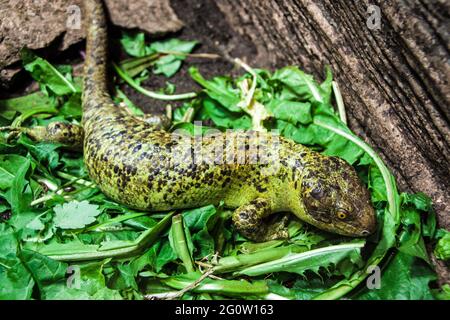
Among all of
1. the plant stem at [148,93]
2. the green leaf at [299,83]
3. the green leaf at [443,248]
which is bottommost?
the plant stem at [148,93]

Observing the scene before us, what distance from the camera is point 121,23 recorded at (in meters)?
6.11

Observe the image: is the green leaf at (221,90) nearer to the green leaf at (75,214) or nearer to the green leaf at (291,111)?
the green leaf at (291,111)

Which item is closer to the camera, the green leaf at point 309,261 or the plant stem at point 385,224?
the plant stem at point 385,224

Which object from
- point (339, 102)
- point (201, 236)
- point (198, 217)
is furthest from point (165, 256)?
point (339, 102)

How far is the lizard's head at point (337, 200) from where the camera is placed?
13.9ft

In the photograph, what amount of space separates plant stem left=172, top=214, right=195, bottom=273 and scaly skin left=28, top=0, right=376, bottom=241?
0.33 m

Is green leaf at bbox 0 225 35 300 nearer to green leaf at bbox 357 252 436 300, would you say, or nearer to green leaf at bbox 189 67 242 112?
green leaf at bbox 189 67 242 112

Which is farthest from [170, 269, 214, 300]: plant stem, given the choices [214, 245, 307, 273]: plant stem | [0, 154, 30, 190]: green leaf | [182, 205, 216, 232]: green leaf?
[0, 154, 30, 190]: green leaf

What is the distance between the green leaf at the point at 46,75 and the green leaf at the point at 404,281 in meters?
3.84

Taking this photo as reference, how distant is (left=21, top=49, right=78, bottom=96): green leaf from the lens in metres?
5.56

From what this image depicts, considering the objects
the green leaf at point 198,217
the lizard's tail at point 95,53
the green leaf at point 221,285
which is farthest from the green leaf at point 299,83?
the green leaf at point 221,285

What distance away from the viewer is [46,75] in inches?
222

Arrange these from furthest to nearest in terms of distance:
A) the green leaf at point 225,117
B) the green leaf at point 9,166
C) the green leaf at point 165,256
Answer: the green leaf at point 225,117, the green leaf at point 9,166, the green leaf at point 165,256
